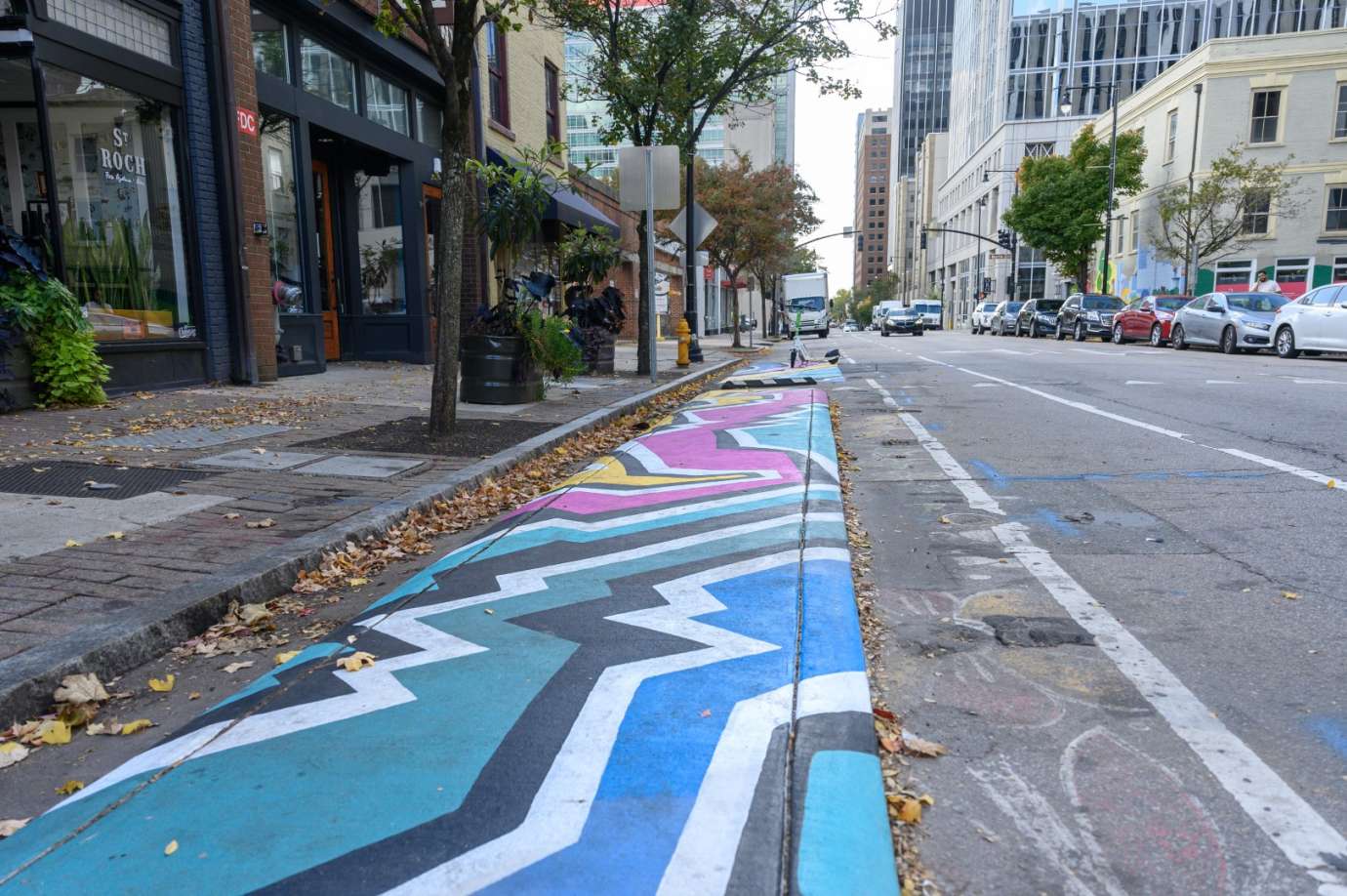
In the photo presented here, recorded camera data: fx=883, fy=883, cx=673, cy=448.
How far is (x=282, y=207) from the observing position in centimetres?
1259

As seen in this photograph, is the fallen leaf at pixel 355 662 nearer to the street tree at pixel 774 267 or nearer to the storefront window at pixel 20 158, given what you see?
the storefront window at pixel 20 158

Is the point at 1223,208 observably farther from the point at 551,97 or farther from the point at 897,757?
the point at 897,757

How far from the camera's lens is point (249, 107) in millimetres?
11117

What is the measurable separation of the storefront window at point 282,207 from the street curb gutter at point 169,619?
8.33 m

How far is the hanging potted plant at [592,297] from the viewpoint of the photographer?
14.1 m

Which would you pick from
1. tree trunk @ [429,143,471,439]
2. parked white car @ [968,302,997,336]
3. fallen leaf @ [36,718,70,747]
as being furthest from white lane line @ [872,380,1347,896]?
parked white car @ [968,302,997,336]

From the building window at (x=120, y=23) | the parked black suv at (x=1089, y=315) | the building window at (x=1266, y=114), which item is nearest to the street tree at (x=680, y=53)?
the building window at (x=120, y=23)


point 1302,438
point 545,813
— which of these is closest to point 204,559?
point 545,813

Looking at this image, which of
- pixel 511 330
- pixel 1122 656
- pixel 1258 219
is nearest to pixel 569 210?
pixel 511 330

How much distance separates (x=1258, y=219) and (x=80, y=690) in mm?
45874

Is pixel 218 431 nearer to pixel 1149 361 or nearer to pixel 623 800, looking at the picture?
pixel 623 800

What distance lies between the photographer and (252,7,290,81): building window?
11859 mm

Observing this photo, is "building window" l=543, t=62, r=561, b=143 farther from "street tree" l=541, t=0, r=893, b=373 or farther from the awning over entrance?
"street tree" l=541, t=0, r=893, b=373

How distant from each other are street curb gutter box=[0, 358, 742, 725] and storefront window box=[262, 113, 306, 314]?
328 inches
